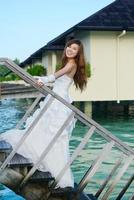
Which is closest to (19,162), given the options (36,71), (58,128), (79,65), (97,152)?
(58,128)

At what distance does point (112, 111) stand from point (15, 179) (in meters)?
19.4

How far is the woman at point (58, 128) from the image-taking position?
5.95 metres

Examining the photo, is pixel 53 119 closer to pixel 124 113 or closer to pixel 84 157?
pixel 84 157

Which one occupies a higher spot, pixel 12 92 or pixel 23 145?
pixel 12 92

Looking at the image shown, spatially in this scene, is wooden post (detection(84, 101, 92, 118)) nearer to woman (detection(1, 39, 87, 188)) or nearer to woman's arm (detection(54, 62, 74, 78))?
woman (detection(1, 39, 87, 188))

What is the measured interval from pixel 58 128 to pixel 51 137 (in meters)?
0.13

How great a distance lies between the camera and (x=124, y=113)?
24094mm

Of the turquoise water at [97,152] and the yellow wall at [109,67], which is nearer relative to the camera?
the turquoise water at [97,152]

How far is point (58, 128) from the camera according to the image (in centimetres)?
615

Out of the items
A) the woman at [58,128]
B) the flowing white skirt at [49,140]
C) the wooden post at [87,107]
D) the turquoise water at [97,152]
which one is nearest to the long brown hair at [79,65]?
the woman at [58,128]

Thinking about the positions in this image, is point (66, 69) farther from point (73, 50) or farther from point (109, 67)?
point (109, 67)

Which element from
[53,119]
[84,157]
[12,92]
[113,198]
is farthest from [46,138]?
[84,157]

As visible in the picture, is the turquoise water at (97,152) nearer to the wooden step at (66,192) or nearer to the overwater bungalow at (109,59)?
the overwater bungalow at (109,59)

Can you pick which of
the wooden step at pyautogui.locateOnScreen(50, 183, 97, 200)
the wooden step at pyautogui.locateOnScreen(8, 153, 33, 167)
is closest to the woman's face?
the wooden step at pyautogui.locateOnScreen(8, 153, 33, 167)
